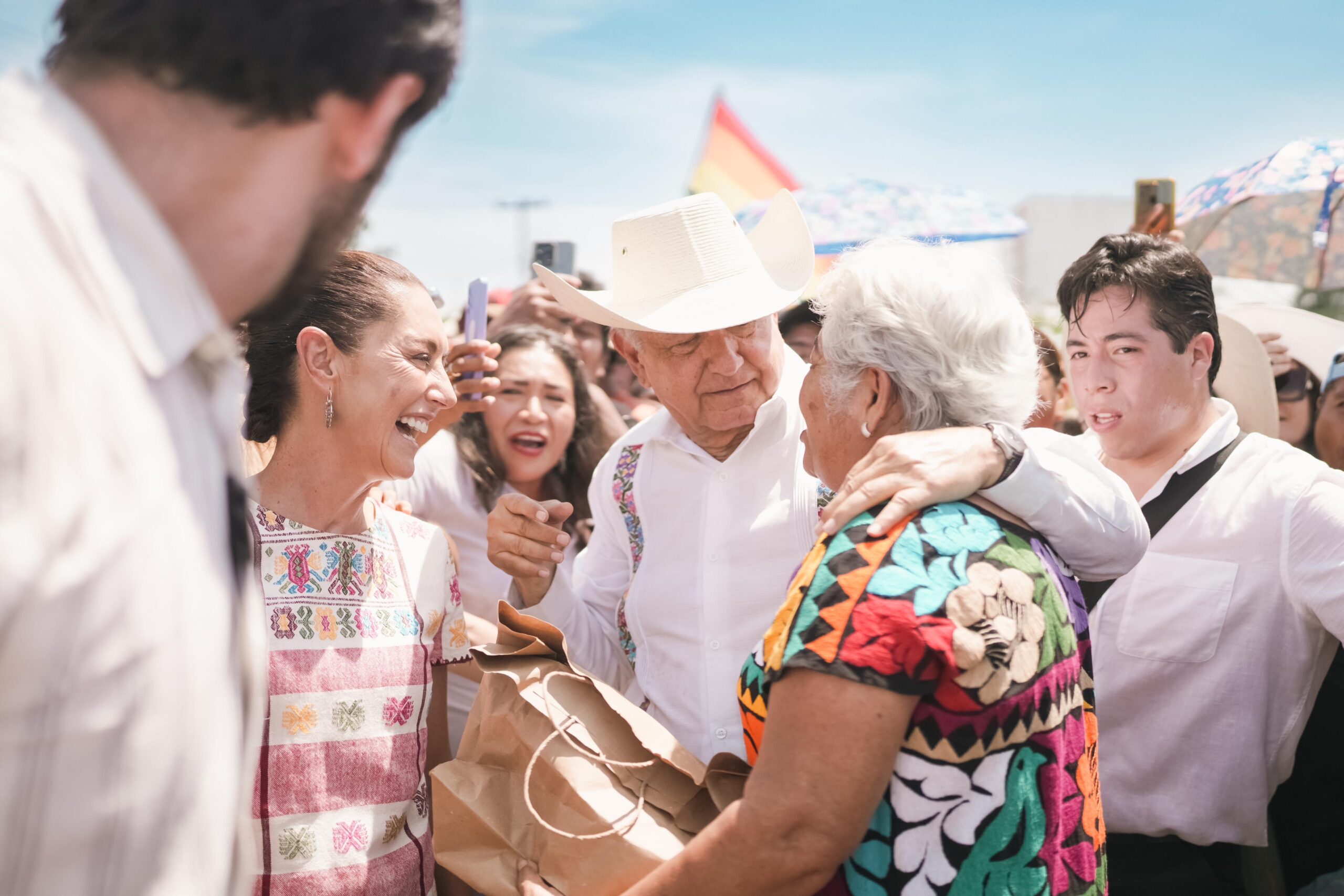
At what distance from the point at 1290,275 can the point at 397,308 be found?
13.1ft

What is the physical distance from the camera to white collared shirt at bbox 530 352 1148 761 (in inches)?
98.7

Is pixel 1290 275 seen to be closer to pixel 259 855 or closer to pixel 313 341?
pixel 313 341

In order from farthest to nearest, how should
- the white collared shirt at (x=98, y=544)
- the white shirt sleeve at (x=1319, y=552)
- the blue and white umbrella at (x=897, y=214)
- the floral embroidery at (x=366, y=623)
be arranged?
the blue and white umbrella at (x=897, y=214), the white shirt sleeve at (x=1319, y=552), the floral embroidery at (x=366, y=623), the white collared shirt at (x=98, y=544)

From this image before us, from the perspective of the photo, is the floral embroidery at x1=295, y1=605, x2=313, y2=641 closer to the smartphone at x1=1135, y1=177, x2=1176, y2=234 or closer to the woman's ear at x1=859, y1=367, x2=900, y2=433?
the woman's ear at x1=859, y1=367, x2=900, y2=433

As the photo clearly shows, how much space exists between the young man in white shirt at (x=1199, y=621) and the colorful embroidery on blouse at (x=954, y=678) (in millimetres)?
1106

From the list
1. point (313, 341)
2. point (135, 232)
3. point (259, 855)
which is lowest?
point (259, 855)

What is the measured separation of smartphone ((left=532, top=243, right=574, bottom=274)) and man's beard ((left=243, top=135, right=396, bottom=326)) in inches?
122

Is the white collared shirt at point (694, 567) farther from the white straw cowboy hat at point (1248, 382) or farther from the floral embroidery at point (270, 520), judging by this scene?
the white straw cowboy hat at point (1248, 382)

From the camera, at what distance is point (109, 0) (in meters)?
0.84

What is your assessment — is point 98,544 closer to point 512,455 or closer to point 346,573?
point 346,573

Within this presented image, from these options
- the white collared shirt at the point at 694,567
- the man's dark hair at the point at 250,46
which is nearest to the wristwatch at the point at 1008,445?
the white collared shirt at the point at 694,567

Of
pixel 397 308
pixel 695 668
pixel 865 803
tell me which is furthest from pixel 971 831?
pixel 397 308

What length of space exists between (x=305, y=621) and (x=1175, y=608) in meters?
2.14

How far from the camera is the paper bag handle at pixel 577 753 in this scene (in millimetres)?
1748
